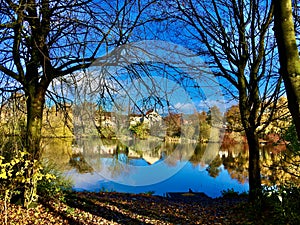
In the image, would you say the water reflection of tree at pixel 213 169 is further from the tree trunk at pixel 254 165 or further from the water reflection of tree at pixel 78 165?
the tree trunk at pixel 254 165

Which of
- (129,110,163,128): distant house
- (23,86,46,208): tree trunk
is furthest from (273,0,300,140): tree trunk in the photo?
(23,86,46,208): tree trunk

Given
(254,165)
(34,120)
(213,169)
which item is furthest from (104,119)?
(213,169)

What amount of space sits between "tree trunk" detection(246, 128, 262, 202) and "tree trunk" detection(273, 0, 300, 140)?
11.3 feet

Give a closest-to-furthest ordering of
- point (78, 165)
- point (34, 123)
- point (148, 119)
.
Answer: point (148, 119)
point (34, 123)
point (78, 165)

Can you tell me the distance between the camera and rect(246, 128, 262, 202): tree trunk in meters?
4.99

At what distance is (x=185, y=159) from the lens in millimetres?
3666

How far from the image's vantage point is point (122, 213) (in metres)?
4.55

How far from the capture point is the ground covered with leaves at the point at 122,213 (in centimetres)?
354

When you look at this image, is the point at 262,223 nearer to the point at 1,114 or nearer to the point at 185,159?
the point at 185,159

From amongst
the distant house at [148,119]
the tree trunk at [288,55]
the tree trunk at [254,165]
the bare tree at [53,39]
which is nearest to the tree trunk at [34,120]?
the bare tree at [53,39]

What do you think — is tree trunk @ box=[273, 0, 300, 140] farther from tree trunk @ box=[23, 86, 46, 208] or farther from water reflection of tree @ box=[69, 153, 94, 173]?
water reflection of tree @ box=[69, 153, 94, 173]

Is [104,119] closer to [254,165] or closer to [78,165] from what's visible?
[254,165]

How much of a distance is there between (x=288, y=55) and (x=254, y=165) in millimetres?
3780

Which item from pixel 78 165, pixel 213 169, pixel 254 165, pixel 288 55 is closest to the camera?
pixel 288 55
